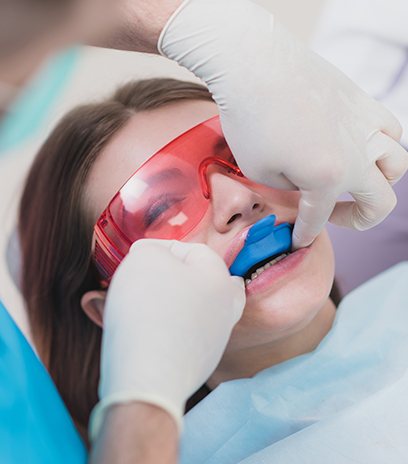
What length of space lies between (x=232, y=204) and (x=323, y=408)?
0.39 metres

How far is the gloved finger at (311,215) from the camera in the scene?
104 cm

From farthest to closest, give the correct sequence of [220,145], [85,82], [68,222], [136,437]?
[85,82] → [68,222] → [220,145] → [136,437]

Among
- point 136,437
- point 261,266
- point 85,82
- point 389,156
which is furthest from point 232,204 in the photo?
point 85,82

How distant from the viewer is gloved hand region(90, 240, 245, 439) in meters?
0.74

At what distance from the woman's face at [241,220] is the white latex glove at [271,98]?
83 millimetres

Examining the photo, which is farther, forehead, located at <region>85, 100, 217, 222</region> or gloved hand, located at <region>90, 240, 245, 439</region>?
forehead, located at <region>85, 100, 217, 222</region>

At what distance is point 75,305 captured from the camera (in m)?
1.37

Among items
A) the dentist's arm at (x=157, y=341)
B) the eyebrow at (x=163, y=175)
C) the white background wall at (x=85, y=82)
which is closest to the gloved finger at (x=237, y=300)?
the dentist's arm at (x=157, y=341)

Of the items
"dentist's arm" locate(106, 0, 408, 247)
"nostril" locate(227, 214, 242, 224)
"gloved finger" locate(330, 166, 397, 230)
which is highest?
"dentist's arm" locate(106, 0, 408, 247)

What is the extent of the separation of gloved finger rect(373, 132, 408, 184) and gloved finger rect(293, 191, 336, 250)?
4.5 inches

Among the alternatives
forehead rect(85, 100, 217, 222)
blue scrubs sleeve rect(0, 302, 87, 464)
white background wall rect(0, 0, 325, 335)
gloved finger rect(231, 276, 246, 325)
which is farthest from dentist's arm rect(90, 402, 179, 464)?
white background wall rect(0, 0, 325, 335)

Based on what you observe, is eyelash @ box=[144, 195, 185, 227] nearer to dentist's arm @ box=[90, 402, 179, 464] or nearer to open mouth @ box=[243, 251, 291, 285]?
open mouth @ box=[243, 251, 291, 285]

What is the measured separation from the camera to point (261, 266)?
46.5 inches

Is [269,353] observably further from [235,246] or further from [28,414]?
[28,414]
